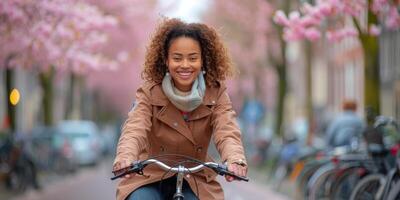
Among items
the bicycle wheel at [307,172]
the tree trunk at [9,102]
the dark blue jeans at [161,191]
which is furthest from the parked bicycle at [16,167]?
the dark blue jeans at [161,191]

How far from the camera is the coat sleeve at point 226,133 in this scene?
5.90 meters

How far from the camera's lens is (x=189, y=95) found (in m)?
6.15

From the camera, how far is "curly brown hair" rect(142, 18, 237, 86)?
6.37 metres

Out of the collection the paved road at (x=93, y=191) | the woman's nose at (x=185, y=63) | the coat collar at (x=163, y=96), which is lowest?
the paved road at (x=93, y=191)

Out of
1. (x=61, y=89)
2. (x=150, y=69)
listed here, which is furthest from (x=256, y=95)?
(x=150, y=69)

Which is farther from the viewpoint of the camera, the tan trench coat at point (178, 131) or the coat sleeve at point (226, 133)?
the tan trench coat at point (178, 131)

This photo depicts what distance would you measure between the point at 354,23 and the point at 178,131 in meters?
11.7

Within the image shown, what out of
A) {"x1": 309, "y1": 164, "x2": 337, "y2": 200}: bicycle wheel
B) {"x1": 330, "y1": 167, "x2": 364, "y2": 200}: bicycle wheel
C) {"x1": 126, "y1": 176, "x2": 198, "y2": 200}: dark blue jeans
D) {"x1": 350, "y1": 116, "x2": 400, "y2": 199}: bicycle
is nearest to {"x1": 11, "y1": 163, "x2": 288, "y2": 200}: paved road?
{"x1": 309, "y1": 164, "x2": 337, "y2": 200}: bicycle wheel

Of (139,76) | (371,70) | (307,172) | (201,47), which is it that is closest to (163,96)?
(201,47)

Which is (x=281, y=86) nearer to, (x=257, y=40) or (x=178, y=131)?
(x=257, y=40)

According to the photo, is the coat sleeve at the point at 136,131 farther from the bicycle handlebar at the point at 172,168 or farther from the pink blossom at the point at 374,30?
the pink blossom at the point at 374,30

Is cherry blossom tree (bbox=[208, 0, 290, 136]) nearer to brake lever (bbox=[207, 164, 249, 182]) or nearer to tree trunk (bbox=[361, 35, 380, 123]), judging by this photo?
tree trunk (bbox=[361, 35, 380, 123])

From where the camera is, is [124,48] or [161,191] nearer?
[161,191]

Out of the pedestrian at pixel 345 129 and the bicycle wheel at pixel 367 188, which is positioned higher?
the pedestrian at pixel 345 129
